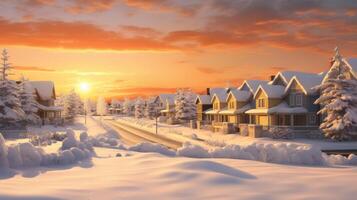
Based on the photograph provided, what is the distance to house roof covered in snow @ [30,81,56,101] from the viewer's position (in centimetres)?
8046

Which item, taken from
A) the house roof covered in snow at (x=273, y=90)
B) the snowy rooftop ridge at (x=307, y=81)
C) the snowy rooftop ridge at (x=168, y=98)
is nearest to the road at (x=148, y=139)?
the house roof covered in snow at (x=273, y=90)

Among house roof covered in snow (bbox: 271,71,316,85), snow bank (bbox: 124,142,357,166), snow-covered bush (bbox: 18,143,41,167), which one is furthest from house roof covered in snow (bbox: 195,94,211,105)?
snow-covered bush (bbox: 18,143,41,167)

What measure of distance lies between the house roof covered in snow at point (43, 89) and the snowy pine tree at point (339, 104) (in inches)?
2177

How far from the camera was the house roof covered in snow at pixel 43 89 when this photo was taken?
80.5 m

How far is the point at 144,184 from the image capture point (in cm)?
1098

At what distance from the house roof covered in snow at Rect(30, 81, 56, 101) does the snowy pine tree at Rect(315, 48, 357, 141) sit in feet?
181

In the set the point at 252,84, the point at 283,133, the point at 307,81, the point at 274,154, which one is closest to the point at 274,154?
the point at 274,154

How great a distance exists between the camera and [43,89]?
81.4 metres

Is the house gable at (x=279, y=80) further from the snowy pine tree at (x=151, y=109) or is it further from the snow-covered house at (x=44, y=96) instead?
the snowy pine tree at (x=151, y=109)

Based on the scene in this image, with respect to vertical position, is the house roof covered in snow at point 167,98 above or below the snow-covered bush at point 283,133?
above

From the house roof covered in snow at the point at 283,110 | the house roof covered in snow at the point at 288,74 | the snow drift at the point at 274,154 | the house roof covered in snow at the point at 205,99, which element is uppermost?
the house roof covered in snow at the point at 288,74

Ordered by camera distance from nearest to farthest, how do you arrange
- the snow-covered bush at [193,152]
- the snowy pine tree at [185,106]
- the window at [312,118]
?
the snow-covered bush at [193,152] → the window at [312,118] → the snowy pine tree at [185,106]

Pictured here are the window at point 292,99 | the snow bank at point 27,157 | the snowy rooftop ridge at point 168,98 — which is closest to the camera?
the snow bank at point 27,157

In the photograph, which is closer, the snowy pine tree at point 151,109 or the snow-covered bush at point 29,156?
the snow-covered bush at point 29,156
